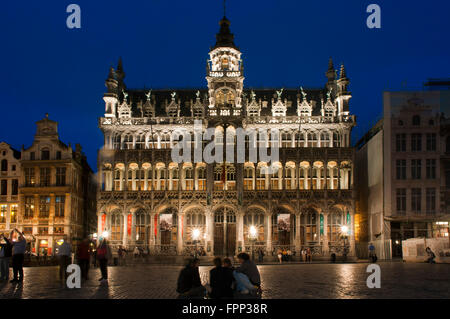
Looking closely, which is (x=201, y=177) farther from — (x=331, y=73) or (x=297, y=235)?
(x=331, y=73)

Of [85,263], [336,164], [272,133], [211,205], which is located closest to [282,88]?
[272,133]

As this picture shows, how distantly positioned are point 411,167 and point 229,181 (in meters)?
21.3

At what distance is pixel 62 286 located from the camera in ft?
84.5

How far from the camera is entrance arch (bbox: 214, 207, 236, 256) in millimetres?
69938

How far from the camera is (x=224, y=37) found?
7631 cm

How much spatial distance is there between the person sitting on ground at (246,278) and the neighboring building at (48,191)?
58106 millimetres

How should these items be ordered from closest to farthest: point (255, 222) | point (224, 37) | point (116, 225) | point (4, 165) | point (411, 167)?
1. point (411, 167)
2. point (255, 222)
3. point (116, 225)
4. point (224, 37)
5. point (4, 165)

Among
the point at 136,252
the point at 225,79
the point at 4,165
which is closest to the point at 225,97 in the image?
the point at 225,79

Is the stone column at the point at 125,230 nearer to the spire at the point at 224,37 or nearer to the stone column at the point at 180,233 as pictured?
the stone column at the point at 180,233

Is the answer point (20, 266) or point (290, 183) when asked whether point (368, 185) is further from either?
point (20, 266)

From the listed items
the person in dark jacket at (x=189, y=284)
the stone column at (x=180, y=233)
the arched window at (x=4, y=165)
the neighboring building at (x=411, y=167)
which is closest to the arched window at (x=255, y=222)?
the stone column at (x=180, y=233)

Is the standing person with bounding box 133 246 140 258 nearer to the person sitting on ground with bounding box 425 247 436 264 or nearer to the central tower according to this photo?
the central tower

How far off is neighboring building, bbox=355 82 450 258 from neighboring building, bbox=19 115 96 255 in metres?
38.1

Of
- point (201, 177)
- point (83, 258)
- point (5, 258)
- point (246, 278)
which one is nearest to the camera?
point (246, 278)
